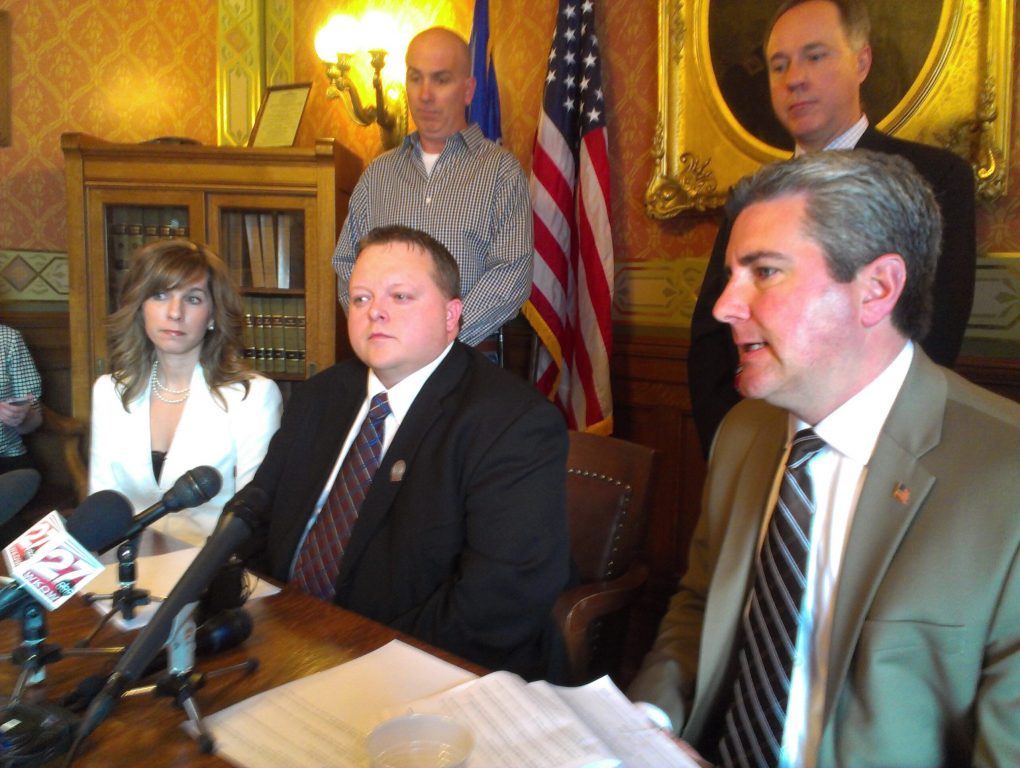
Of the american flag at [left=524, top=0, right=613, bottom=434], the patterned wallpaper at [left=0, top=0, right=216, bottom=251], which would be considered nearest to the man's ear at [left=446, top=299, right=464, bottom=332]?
the american flag at [left=524, top=0, right=613, bottom=434]

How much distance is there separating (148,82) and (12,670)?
433 cm

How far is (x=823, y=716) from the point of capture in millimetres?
1061

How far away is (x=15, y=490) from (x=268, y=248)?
10.4ft

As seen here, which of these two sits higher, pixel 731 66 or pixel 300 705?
pixel 731 66

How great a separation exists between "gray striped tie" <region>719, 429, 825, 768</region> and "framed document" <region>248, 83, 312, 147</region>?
372 centimetres

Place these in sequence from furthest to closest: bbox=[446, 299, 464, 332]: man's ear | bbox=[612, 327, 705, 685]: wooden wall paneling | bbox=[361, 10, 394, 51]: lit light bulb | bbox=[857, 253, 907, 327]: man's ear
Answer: bbox=[361, 10, 394, 51]: lit light bulb
bbox=[612, 327, 705, 685]: wooden wall paneling
bbox=[446, 299, 464, 332]: man's ear
bbox=[857, 253, 907, 327]: man's ear

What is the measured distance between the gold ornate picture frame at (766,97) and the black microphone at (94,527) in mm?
2601

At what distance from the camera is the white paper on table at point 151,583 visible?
1321 millimetres

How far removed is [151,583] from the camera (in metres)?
1.45

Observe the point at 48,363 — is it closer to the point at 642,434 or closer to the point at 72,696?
the point at 642,434

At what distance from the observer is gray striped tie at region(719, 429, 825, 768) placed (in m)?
1.13

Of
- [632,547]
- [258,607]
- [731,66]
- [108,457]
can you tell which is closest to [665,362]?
[731,66]

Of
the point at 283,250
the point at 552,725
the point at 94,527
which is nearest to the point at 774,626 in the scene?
the point at 552,725

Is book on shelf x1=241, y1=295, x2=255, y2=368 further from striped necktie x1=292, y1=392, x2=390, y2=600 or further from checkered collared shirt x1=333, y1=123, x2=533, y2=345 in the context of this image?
striped necktie x1=292, y1=392, x2=390, y2=600
